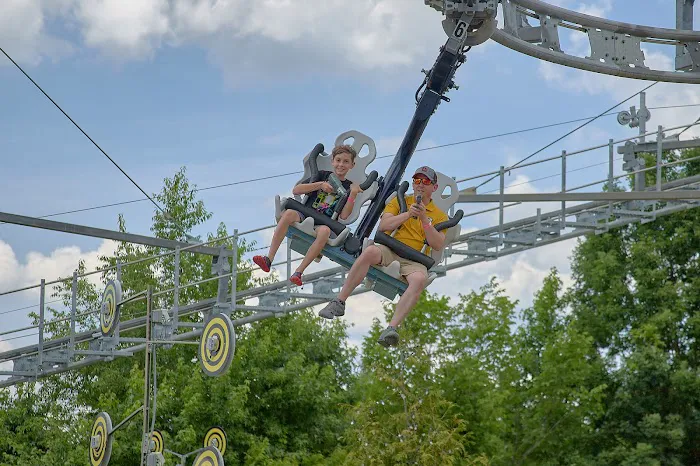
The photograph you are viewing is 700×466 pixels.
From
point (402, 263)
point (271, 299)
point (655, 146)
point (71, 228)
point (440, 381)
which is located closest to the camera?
point (402, 263)

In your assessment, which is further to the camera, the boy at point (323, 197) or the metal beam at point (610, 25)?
the metal beam at point (610, 25)

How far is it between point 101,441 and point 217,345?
1966 mm

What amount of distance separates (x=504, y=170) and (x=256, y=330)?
11849 millimetres

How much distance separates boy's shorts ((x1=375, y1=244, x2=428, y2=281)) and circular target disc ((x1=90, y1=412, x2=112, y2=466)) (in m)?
3.70

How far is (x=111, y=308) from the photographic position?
11344mm

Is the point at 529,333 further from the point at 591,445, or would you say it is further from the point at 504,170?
the point at 504,170

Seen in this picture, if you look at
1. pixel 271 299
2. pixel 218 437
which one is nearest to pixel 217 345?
pixel 218 437

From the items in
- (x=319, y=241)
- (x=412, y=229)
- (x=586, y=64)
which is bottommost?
(x=319, y=241)

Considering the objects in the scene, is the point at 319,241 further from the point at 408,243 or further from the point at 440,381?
the point at 440,381

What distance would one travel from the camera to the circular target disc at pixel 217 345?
10242 mm

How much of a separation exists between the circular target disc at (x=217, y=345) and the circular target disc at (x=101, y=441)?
1.58 meters

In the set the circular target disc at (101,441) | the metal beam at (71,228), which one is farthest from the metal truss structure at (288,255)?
the circular target disc at (101,441)

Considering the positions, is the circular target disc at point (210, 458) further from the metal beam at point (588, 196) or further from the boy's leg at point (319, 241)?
the metal beam at point (588, 196)

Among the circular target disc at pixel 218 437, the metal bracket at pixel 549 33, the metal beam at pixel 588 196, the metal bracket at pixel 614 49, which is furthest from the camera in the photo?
the circular target disc at pixel 218 437
